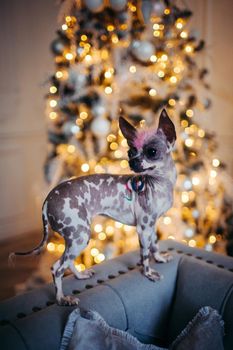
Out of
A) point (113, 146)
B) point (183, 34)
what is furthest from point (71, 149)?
point (183, 34)

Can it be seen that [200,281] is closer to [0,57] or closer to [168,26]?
[168,26]

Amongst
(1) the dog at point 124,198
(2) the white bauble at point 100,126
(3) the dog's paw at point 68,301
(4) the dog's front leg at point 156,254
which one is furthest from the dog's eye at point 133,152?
(2) the white bauble at point 100,126

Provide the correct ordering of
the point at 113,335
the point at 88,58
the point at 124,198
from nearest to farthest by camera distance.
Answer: the point at 113,335 → the point at 124,198 → the point at 88,58

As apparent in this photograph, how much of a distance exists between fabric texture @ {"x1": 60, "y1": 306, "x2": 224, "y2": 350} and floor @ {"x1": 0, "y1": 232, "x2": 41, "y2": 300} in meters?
1.40

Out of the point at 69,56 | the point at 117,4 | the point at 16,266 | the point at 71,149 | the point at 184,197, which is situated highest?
the point at 117,4

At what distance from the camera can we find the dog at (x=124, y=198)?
1.14 metres

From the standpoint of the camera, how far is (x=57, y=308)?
1087 millimetres

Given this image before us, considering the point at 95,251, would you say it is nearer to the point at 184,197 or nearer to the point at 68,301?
the point at 184,197

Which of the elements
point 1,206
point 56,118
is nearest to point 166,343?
point 56,118

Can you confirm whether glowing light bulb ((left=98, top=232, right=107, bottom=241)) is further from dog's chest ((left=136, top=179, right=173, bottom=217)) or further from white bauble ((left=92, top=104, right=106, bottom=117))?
dog's chest ((left=136, top=179, right=173, bottom=217))

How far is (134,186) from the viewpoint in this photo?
1.24m

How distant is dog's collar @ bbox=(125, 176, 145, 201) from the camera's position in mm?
1232

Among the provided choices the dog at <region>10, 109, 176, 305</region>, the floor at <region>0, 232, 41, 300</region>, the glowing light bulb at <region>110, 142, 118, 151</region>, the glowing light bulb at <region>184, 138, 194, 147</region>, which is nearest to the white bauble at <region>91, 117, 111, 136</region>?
the glowing light bulb at <region>110, 142, 118, 151</region>

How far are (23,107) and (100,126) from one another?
1.67 m
